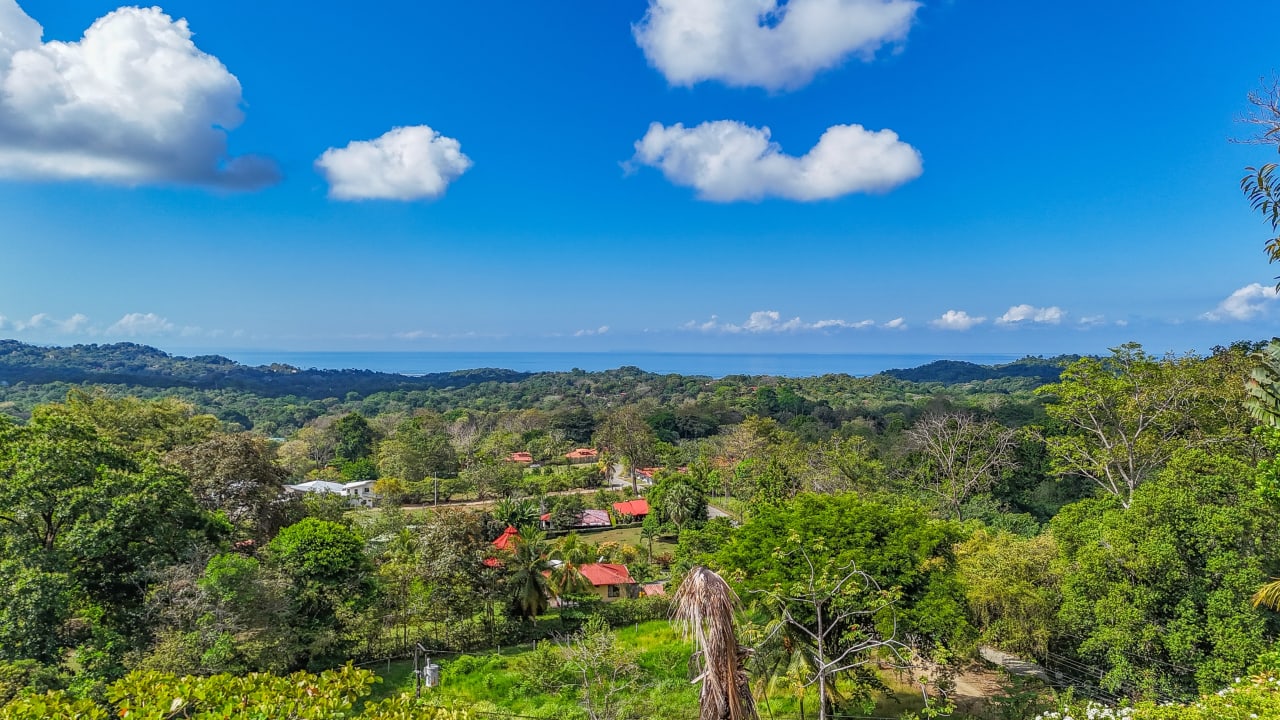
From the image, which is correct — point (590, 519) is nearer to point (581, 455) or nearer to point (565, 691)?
point (581, 455)

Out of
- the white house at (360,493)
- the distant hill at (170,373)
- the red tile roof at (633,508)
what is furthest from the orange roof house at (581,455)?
the distant hill at (170,373)

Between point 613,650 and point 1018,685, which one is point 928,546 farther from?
point 613,650

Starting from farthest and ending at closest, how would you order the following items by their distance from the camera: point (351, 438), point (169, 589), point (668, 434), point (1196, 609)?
point (668, 434) → point (351, 438) → point (169, 589) → point (1196, 609)

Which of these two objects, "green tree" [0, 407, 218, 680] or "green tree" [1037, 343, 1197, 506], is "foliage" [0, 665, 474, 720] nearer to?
"green tree" [0, 407, 218, 680]

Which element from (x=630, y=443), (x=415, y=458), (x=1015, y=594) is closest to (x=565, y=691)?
(x=1015, y=594)

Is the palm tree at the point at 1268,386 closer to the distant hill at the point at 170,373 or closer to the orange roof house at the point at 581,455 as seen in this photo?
the orange roof house at the point at 581,455

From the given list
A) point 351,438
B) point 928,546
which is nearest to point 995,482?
point 928,546
